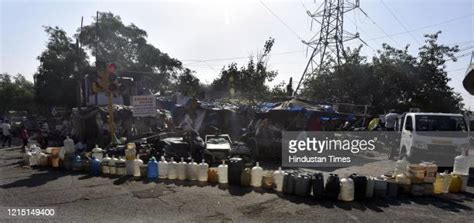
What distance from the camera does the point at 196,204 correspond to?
24.1 feet

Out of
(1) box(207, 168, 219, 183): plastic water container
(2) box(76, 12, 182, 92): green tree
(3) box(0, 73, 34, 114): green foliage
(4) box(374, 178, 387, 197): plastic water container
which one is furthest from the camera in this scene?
(3) box(0, 73, 34, 114): green foliage

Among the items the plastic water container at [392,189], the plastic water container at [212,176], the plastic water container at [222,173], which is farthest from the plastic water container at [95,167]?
the plastic water container at [392,189]

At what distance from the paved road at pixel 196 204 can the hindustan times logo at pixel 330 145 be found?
6.13 meters

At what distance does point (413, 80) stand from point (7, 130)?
1228 inches

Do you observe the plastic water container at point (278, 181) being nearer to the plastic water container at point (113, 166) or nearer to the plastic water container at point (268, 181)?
the plastic water container at point (268, 181)

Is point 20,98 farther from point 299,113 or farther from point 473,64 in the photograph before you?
point 473,64

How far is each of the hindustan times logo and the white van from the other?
382 cm

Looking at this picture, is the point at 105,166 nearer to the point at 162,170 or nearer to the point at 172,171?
the point at 162,170

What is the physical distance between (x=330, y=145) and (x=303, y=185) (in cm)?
912

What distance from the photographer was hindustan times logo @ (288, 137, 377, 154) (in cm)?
1431

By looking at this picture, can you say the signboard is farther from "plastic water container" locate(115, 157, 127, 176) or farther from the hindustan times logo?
the hindustan times logo

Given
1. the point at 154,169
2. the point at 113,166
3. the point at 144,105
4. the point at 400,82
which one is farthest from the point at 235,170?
the point at 400,82

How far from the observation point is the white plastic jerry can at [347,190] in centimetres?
757

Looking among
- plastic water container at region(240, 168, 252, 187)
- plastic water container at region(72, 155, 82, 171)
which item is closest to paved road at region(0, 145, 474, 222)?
plastic water container at region(240, 168, 252, 187)
